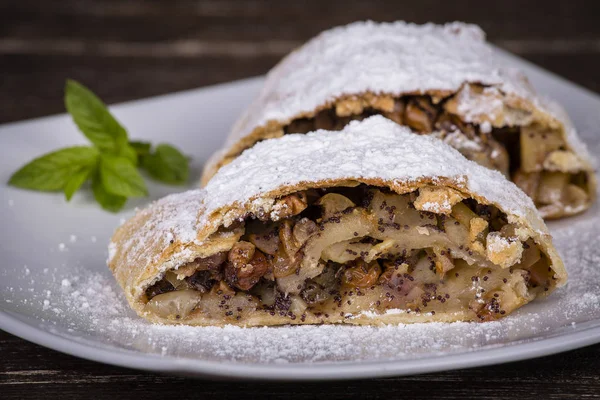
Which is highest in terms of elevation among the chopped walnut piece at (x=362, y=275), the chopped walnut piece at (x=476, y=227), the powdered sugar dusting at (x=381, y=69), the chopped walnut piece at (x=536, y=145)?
the powdered sugar dusting at (x=381, y=69)

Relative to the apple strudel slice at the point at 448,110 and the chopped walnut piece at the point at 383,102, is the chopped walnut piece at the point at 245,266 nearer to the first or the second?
the apple strudel slice at the point at 448,110

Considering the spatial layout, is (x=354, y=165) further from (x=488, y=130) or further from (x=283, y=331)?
(x=488, y=130)

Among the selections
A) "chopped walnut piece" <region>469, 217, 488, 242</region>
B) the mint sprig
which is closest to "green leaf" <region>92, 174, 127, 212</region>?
the mint sprig

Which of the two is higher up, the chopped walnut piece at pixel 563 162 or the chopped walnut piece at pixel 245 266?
the chopped walnut piece at pixel 245 266

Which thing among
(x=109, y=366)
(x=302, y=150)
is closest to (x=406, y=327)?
(x=302, y=150)

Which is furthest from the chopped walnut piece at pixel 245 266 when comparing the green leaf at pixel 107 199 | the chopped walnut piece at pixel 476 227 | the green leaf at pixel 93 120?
the green leaf at pixel 93 120

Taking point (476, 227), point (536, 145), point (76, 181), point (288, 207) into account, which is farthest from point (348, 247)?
point (76, 181)
